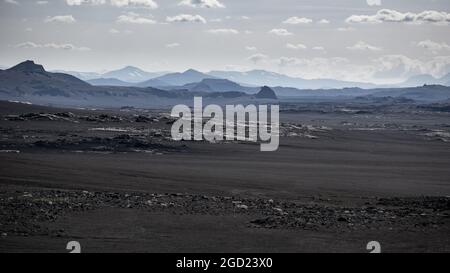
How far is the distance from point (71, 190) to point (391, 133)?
67.2m

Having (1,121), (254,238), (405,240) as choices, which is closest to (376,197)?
(405,240)

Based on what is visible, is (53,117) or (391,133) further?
(391,133)

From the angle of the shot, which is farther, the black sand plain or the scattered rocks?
the scattered rocks

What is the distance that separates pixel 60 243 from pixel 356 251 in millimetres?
9372

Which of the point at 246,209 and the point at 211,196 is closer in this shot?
the point at 246,209

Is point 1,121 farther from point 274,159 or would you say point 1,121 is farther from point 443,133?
point 443,133

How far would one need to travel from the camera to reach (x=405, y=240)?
2027cm

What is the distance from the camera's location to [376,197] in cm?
3067

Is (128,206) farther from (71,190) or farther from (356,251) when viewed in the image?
(356,251)

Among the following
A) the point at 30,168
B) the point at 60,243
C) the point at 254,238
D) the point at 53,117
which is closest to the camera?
the point at 60,243

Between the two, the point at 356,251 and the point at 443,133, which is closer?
the point at 356,251

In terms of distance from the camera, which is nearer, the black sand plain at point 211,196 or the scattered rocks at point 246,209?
the black sand plain at point 211,196

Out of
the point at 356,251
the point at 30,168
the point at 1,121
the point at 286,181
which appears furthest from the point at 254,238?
the point at 1,121

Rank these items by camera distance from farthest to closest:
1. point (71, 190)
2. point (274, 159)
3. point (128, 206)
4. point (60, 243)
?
point (274, 159) → point (71, 190) → point (128, 206) → point (60, 243)
